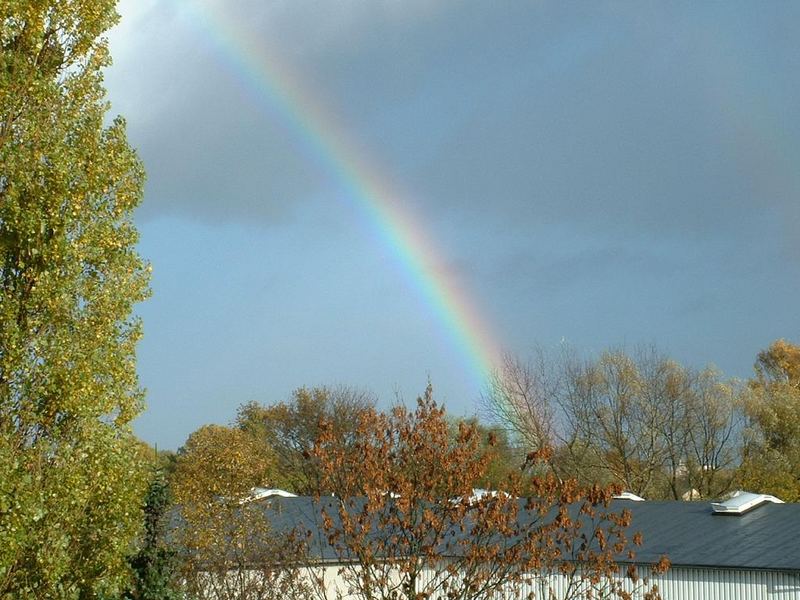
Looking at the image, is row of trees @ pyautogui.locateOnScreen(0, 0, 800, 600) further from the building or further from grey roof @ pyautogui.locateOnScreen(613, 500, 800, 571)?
grey roof @ pyautogui.locateOnScreen(613, 500, 800, 571)

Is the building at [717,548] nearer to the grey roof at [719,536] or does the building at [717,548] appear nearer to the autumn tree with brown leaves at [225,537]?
the grey roof at [719,536]

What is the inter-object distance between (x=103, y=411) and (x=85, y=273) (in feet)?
6.38

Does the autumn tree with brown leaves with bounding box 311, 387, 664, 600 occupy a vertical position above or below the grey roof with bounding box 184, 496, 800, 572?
below

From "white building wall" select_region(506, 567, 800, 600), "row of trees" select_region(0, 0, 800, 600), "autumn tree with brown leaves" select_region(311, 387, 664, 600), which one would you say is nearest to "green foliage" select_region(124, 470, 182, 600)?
"row of trees" select_region(0, 0, 800, 600)

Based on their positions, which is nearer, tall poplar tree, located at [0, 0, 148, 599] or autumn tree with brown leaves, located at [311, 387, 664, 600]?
autumn tree with brown leaves, located at [311, 387, 664, 600]

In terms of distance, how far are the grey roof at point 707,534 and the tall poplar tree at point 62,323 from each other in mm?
10249

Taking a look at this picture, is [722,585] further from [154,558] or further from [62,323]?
[62,323]

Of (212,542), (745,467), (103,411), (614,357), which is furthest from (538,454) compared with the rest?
(614,357)

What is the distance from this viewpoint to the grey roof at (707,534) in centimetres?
2595

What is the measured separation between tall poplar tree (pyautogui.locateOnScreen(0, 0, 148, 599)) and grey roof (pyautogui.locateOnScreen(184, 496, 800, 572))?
403 inches

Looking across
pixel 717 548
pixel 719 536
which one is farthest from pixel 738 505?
pixel 717 548

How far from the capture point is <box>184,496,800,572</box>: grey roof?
25952 mm

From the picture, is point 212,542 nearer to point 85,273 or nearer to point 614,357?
point 85,273

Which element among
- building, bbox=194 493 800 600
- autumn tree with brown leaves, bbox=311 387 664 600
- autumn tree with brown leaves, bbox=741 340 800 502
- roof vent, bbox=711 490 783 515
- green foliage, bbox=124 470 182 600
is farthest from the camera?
autumn tree with brown leaves, bbox=741 340 800 502
